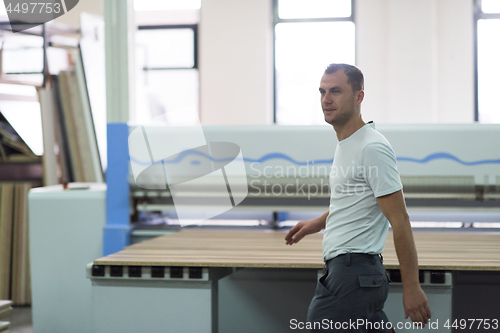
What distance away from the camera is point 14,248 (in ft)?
10.4

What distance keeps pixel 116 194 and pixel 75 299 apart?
60cm

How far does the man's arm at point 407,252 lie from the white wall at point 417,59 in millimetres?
3414

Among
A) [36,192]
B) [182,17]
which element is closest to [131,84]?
[36,192]

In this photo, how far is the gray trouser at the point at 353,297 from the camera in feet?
4.32

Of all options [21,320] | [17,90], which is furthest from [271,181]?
[17,90]

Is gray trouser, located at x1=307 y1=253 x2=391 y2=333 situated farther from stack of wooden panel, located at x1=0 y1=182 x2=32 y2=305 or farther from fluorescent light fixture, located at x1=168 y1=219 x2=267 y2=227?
stack of wooden panel, located at x1=0 y1=182 x2=32 y2=305

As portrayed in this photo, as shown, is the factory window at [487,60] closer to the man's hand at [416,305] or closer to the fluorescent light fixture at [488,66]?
the fluorescent light fixture at [488,66]

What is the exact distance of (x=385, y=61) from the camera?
15.1ft

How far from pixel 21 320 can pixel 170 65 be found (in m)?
3.15

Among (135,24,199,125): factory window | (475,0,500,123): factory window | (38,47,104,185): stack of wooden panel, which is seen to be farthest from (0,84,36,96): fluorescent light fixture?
(475,0,500,123): factory window

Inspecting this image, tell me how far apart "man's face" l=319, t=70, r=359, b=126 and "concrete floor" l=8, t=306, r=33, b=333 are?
7.59 feet

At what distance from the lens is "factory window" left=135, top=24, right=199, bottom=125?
5.11 metres

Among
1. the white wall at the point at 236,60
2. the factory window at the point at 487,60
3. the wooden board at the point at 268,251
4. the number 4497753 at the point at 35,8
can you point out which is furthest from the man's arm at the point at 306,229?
the factory window at the point at 487,60

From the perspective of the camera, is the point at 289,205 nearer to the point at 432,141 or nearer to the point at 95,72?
the point at 432,141
